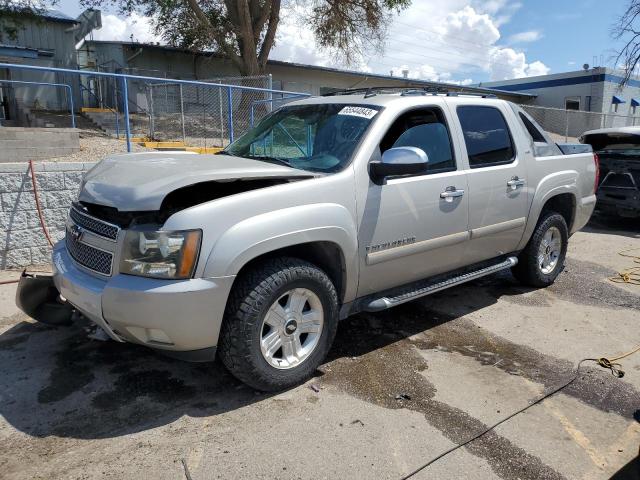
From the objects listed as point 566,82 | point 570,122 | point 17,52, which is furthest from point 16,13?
point 566,82

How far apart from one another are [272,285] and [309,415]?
818 millimetres

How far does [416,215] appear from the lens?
12.6ft

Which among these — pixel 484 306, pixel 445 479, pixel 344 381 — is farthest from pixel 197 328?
pixel 484 306

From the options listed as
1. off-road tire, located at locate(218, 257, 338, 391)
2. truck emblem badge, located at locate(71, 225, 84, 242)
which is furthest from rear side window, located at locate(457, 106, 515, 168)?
truck emblem badge, located at locate(71, 225, 84, 242)

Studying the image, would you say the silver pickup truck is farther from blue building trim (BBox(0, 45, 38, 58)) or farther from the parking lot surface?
blue building trim (BBox(0, 45, 38, 58))

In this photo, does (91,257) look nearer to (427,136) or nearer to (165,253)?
(165,253)

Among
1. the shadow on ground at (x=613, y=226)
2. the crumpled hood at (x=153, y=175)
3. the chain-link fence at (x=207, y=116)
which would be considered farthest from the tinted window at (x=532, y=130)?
the chain-link fence at (x=207, y=116)

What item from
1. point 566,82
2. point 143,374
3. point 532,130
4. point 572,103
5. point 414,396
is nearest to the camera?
point 414,396

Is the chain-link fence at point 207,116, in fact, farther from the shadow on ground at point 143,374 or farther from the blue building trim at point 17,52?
the blue building trim at point 17,52

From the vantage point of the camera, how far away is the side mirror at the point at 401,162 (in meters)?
3.44

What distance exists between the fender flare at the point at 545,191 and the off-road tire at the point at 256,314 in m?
2.68

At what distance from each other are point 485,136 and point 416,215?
1.28 metres

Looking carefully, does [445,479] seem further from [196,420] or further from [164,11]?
[164,11]

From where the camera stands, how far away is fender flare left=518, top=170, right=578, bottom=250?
5.02m
